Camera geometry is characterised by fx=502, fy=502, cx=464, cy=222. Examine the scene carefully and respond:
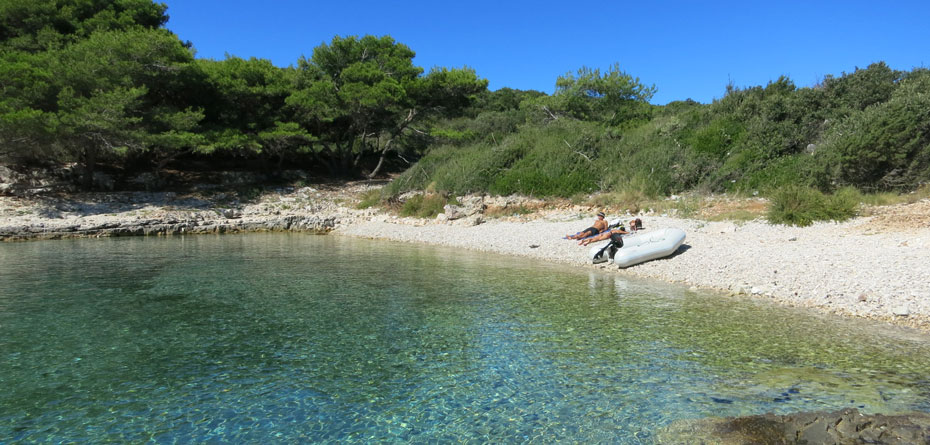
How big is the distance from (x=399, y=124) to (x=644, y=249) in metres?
21.3

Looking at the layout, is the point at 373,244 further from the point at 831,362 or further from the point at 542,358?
the point at 831,362

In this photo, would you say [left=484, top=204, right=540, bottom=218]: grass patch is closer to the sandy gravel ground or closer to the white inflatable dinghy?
the sandy gravel ground

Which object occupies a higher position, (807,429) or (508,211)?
(508,211)

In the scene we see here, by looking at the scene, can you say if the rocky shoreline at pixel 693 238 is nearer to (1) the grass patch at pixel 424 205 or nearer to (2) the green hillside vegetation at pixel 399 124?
(1) the grass patch at pixel 424 205

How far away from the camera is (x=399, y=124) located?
29984 mm

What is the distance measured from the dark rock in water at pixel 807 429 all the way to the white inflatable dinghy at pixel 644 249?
7327mm

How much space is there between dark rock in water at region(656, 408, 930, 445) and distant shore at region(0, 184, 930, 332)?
389 centimetres

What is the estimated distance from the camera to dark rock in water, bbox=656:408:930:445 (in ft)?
11.3

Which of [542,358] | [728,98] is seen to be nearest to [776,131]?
[728,98]

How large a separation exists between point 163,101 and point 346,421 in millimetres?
24953

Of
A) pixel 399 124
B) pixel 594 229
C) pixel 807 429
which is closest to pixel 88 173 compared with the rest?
pixel 399 124

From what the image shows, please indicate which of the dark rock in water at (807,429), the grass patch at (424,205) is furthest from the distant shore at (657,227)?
the dark rock in water at (807,429)

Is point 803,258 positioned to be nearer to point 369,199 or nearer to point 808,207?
point 808,207

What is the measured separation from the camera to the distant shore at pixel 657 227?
7.90 metres
